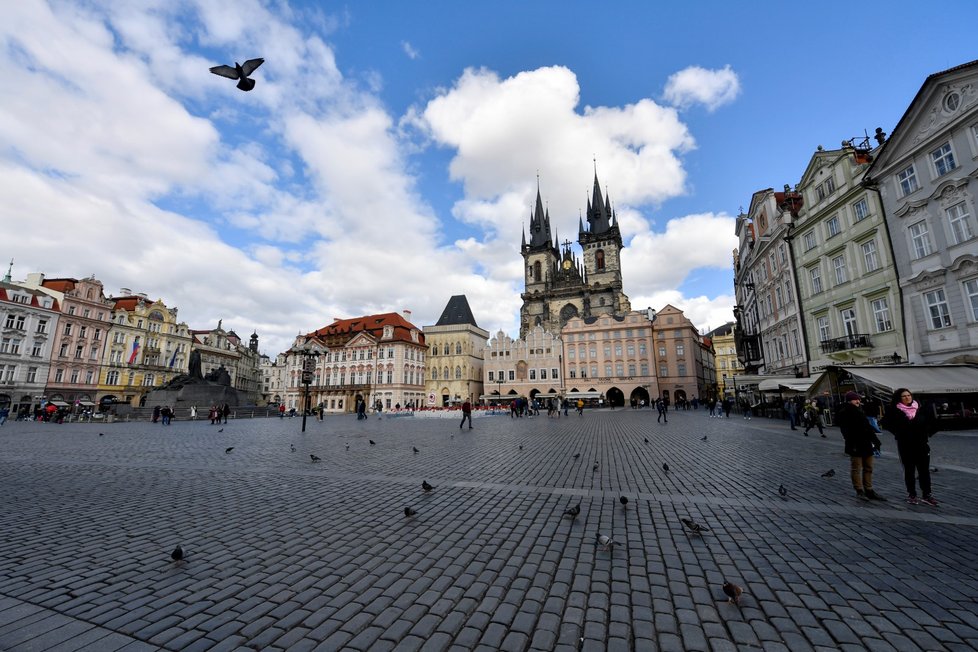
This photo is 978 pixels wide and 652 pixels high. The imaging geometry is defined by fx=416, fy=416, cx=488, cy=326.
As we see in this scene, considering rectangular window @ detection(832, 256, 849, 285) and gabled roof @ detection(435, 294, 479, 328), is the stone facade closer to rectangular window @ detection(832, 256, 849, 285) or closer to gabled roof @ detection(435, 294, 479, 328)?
rectangular window @ detection(832, 256, 849, 285)

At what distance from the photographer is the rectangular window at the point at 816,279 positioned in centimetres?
2416

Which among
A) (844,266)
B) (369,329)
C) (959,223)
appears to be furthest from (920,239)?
(369,329)

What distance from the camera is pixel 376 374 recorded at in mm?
60406

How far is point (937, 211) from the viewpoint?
1747 cm

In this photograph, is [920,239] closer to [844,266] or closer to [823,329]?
[844,266]

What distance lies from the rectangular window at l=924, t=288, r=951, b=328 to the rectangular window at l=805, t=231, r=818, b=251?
7.43m

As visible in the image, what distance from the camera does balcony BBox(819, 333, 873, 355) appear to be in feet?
68.0

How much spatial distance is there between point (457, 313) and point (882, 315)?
183ft

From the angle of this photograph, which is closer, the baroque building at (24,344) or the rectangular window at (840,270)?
the rectangular window at (840,270)

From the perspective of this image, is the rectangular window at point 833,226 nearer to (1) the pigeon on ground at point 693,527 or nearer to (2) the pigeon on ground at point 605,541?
(1) the pigeon on ground at point 693,527

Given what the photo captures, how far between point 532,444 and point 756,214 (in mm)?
30084

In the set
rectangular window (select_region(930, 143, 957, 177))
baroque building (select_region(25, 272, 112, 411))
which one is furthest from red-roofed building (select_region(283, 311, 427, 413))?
rectangular window (select_region(930, 143, 957, 177))

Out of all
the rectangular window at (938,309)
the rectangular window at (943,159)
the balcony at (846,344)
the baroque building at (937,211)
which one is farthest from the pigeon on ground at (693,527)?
the balcony at (846,344)

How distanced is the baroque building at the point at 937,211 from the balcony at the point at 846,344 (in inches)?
83.1
